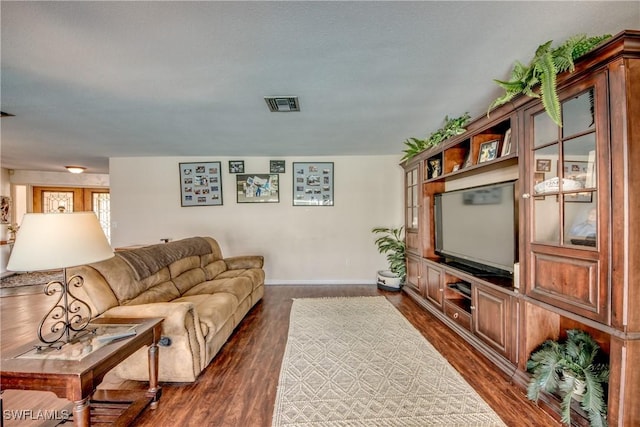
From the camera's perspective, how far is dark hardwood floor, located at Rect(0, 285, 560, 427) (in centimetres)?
172

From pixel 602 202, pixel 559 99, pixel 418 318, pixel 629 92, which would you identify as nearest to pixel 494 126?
pixel 559 99

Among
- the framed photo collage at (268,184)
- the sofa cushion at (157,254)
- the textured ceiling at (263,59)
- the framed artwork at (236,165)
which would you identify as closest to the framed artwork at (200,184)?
the framed photo collage at (268,184)

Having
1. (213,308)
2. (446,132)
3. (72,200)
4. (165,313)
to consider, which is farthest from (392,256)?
(72,200)

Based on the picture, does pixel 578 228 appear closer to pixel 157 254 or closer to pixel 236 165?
pixel 157 254

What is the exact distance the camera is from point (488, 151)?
2.51 m

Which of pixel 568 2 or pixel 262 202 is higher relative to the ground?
pixel 568 2

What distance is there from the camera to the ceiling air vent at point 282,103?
Result: 2.50 metres

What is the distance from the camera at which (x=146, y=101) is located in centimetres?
256

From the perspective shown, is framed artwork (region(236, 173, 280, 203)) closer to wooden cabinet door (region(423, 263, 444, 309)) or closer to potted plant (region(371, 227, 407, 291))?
potted plant (region(371, 227, 407, 291))

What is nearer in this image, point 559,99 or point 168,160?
point 559,99

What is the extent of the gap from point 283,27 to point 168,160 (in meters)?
4.28

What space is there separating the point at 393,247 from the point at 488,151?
95.9 inches

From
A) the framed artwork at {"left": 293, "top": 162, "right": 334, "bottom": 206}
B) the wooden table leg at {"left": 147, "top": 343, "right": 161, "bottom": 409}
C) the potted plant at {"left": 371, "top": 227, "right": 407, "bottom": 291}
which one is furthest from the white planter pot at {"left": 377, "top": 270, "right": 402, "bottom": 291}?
the wooden table leg at {"left": 147, "top": 343, "right": 161, "bottom": 409}

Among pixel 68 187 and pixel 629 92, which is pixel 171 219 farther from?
pixel 629 92
